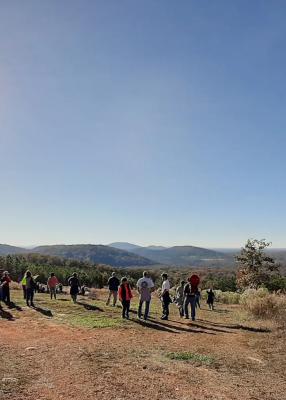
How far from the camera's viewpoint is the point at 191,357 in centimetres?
1245

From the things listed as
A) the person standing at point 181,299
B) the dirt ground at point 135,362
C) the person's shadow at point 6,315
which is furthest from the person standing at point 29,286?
the person standing at point 181,299

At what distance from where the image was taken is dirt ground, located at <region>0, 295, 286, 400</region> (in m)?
9.19

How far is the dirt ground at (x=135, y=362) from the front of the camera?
919cm

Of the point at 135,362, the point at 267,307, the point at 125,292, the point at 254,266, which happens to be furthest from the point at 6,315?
the point at 254,266

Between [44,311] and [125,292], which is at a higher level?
[125,292]

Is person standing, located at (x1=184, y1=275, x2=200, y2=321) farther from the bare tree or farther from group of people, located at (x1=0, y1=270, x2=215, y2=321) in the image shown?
the bare tree

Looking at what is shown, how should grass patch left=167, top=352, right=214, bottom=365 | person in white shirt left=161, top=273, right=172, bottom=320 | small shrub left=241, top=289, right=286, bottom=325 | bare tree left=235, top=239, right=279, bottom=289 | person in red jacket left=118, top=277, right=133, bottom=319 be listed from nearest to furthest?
grass patch left=167, top=352, right=214, bottom=365 → person in red jacket left=118, top=277, right=133, bottom=319 → person in white shirt left=161, top=273, right=172, bottom=320 → small shrub left=241, top=289, right=286, bottom=325 → bare tree left=235, top=239, right=279, bottom=289

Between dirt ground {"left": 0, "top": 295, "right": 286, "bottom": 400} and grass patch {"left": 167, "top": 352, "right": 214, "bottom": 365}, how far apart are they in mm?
179

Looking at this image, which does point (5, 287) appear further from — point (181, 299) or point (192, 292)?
point (192, 292)

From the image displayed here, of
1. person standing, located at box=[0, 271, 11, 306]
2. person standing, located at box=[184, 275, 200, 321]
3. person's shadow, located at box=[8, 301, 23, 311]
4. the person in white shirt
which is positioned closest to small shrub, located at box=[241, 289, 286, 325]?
person standing, located at box=[184, 275, 200, 321]

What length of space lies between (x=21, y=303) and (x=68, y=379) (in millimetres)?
14280

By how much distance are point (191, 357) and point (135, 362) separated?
1.92m

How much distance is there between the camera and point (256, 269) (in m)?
51.0

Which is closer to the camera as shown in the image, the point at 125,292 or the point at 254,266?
the point at 125,292
